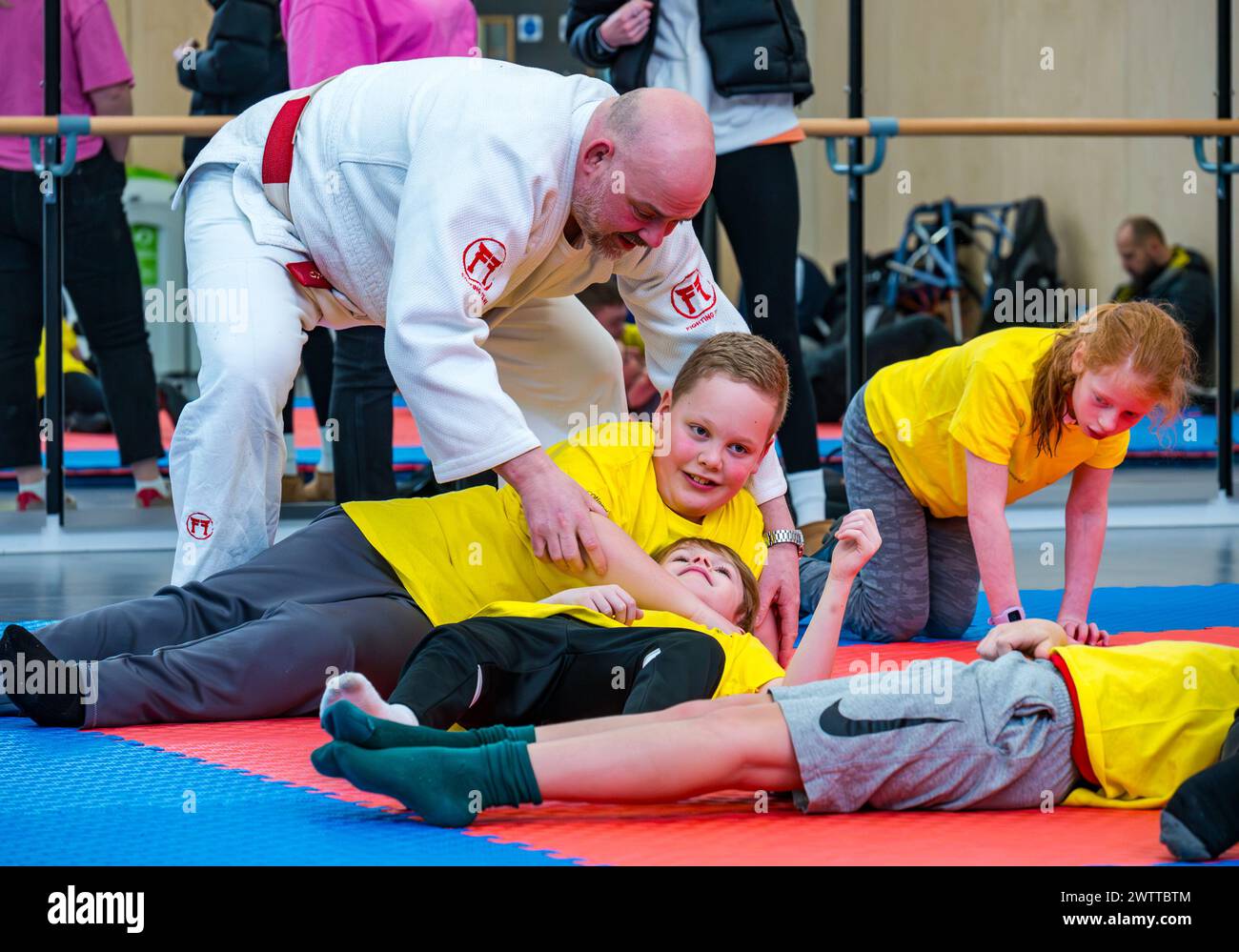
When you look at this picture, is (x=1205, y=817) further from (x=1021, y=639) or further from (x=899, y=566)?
(x=899, y=566)

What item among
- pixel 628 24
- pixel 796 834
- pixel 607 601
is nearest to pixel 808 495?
pixel 628 24

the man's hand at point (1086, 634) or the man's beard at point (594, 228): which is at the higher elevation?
the man's beard at point (594, 228)

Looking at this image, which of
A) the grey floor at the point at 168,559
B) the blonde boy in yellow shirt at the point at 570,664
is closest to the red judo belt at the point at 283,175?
the blonde boy in yellow shirt at the point at 570,664

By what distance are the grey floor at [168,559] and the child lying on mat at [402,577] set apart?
96 cm

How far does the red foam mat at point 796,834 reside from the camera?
1470mm

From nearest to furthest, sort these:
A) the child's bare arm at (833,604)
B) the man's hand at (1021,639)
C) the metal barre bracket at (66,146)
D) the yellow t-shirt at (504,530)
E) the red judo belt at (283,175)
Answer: the man's hand at (1021,639)
the child's bare arm at (833,604)
the yellow t-shirt at (504,530)
the red judo belt at (283,175)
the metal barre bracket at (66,146)

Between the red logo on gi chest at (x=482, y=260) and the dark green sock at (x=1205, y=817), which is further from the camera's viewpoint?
the red logo on gi chest at (x=482, y=260)

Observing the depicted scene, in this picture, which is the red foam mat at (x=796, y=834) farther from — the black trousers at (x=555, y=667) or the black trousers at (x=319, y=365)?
the black trousers at (x=319, y=365)

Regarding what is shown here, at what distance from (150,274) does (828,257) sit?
4.45 m

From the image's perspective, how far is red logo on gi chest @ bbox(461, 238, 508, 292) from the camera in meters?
2.18

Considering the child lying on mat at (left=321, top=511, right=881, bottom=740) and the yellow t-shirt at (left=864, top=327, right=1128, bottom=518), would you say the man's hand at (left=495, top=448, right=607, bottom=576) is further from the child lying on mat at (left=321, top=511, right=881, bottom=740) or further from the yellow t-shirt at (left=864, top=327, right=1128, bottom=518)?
the yellow t-shirt at (left=864, top=327, right=1128, bottom=518)

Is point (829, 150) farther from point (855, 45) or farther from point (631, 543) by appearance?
point (631, 543)

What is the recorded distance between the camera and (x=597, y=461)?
2.38 m
